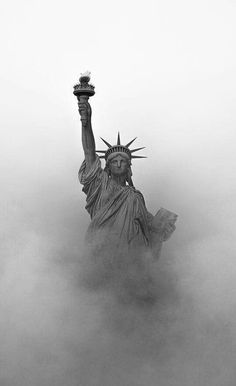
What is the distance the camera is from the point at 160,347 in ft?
92.7

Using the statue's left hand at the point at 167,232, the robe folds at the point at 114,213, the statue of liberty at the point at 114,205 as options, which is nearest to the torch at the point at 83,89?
the statue of liberty at the point at 114,205

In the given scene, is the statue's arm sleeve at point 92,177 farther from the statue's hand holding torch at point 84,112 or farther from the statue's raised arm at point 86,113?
the statue's hand holding torch at point 84,112

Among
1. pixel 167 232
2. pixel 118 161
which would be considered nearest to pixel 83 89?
pixel 118 161

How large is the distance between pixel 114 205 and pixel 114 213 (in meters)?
0.24

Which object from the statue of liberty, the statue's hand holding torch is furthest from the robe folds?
the statue's hand holding torch

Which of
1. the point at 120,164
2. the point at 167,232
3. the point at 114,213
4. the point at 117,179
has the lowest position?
the point at 167,232

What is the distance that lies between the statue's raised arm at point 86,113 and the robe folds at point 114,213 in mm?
262

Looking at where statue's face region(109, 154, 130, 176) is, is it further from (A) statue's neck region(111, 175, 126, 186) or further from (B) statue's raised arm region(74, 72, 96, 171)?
(B) statue's raised arm region(74, 72, 96, 171)

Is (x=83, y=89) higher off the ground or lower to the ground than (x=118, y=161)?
higher

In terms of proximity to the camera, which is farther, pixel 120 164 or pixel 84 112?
pixel 120 164

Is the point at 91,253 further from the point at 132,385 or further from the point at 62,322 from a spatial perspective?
Answer: the point at 132,385

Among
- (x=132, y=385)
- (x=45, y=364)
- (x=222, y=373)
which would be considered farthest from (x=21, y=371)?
(x=222, y=373)

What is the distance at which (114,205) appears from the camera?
30047mm

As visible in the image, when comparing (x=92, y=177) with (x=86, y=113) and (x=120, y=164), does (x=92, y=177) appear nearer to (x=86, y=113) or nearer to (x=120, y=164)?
(x=120, y=164)
